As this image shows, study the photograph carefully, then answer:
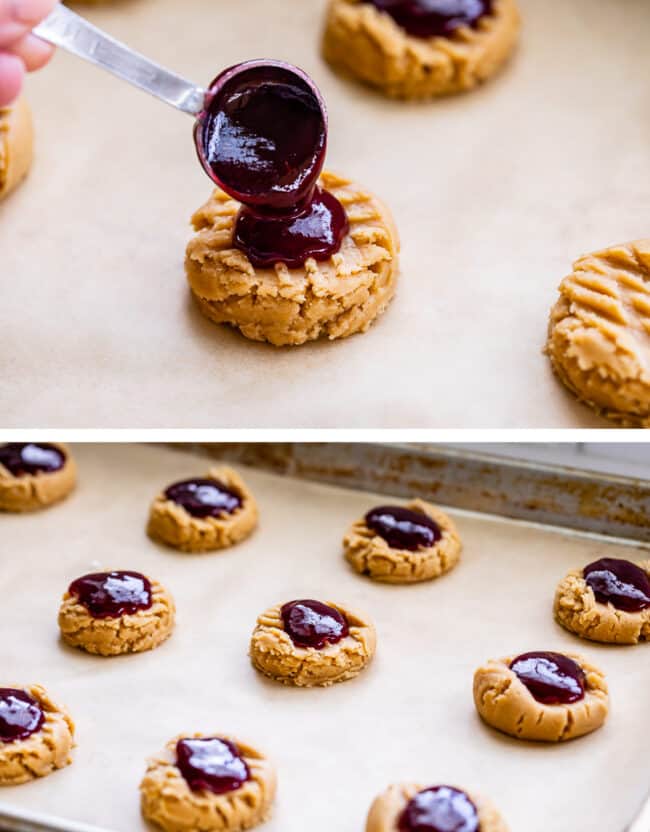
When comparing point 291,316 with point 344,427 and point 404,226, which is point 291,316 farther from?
point 404,226

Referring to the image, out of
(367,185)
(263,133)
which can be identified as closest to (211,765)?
(263,133)

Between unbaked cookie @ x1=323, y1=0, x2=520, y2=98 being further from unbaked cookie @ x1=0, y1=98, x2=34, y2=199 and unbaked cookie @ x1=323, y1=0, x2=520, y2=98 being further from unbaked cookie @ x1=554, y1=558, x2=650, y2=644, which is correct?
unbaked cookie @ x1=554, y1=558, x2=650, y2=644

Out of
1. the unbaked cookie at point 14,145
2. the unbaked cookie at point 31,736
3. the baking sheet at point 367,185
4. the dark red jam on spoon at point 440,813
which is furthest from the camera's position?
the unbaked cookie at point 14,145

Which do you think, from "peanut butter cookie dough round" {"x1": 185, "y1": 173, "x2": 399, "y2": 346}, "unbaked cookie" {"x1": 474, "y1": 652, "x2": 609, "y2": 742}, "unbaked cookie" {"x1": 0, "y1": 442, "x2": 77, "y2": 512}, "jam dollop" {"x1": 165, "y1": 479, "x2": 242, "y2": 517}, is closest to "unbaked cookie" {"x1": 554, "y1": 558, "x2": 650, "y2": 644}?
"unbaked cookie" {"x1": 474, "y1": 652, "x2": 609, "y2": 742}

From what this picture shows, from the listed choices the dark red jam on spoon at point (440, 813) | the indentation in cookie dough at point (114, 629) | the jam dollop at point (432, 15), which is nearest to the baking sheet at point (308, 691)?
the indentation in cookie dough at point (114, 629)

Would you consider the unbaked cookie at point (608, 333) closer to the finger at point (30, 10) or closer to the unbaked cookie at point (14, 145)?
the finger at point (30, 10)

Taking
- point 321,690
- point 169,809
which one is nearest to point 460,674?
point 321,690
